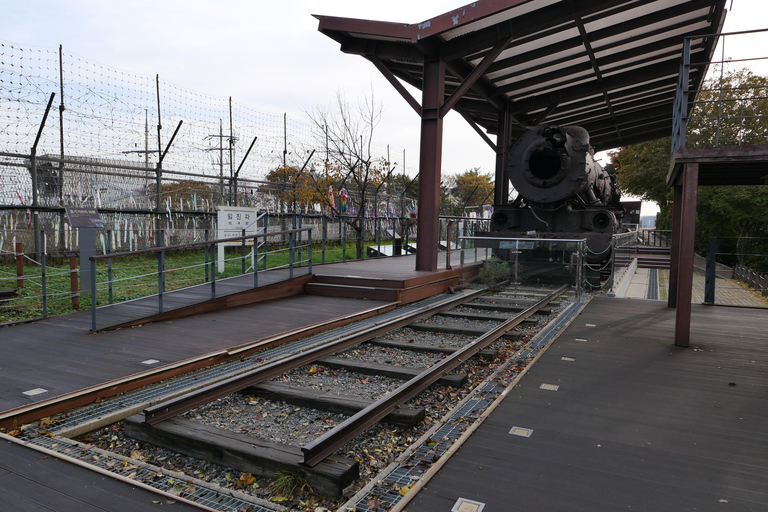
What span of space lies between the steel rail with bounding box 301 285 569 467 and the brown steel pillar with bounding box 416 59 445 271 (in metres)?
4.33

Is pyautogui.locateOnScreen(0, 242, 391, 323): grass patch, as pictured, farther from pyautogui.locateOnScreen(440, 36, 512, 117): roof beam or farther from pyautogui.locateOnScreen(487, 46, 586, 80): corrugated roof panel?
pyautogui.locateOnScreen(487, 46, 586, 80): corrugated roof panel

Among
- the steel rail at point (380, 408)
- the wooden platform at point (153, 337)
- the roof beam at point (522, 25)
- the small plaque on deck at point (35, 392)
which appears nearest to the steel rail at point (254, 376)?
the wooden platform at point (153, 337)

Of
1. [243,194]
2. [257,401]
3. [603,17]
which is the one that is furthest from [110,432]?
[243,194]

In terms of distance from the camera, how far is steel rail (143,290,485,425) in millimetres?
3778

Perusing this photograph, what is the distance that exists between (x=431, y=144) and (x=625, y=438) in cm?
786

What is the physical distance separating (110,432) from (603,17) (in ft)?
37.7

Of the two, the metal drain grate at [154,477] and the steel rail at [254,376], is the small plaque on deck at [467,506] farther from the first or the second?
the steel rail at [254,376]

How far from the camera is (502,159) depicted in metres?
15.6

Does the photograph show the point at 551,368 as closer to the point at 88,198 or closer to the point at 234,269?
the point at 234,269

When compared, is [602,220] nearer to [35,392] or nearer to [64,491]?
[35,392]

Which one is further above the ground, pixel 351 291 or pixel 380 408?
pixel 351 291

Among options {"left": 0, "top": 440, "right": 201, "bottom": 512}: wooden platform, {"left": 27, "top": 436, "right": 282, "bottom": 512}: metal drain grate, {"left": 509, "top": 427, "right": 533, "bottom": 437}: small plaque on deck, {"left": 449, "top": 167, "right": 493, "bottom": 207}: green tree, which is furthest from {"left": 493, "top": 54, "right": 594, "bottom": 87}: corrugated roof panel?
{"left": 449, "top": 167, "right": 493, "bottom": 207}: green tree

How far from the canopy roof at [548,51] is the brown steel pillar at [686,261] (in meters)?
1.51

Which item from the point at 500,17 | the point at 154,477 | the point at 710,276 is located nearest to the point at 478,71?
the point at 500,17
